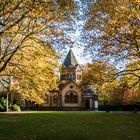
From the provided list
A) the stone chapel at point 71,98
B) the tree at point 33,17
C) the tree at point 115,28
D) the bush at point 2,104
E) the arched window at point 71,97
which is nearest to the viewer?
the tree at point 33,17

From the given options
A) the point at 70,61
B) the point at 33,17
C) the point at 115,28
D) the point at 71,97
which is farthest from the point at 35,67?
the point at 70,61

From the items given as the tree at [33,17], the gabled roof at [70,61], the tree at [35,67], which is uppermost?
the gabled roof at [70,61]

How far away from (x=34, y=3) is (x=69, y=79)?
78.6m

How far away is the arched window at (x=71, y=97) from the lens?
93.0 m

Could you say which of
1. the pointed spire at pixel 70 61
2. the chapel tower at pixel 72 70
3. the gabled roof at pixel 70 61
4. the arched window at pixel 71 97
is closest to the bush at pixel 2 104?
the arched window at pixel 71 97

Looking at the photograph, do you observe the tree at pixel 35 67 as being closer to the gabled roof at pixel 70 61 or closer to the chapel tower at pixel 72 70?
the chapel tower at pixel 72 70

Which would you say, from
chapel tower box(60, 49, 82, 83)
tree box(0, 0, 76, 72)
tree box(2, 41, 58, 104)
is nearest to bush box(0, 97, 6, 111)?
chapel tower box(60, 49, 82, 83)

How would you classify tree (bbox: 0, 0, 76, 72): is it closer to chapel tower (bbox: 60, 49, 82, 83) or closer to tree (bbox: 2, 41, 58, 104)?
tree (bbox: 2, 41, 58, 104)

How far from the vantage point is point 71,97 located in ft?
306

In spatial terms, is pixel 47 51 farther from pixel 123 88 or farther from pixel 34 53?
pixel 123 88

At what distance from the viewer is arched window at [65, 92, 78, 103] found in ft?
305

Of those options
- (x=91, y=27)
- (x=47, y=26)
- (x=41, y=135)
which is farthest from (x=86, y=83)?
(x=41, y=135)

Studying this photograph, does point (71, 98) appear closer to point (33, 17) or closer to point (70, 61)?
point (70, 61)

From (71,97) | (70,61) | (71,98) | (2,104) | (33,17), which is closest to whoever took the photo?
(33,17)
